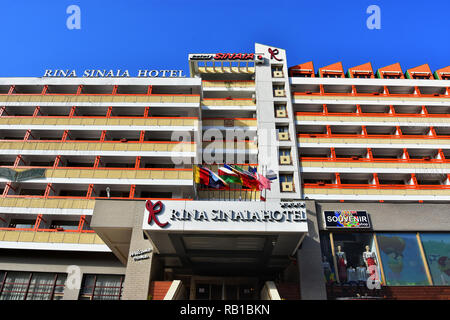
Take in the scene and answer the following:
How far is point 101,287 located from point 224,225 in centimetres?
1593

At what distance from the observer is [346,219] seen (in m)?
24.1

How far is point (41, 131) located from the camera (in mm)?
35906

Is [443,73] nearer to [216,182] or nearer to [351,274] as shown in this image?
[351,274]

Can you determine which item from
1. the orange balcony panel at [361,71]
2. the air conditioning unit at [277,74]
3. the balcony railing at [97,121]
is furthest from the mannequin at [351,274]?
the orange balcony panel at [361,71]

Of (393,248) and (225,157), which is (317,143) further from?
(393,248)

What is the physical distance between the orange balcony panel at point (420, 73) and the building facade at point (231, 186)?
0.45 ft

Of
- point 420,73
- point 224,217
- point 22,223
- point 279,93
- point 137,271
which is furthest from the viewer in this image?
point 420,73

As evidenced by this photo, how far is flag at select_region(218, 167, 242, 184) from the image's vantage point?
23.1 m

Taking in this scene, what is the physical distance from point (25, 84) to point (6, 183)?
1325 cm

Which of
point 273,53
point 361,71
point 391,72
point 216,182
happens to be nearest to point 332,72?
point 361,71

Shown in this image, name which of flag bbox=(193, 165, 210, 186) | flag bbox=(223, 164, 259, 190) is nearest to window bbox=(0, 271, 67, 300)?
flag bbox=(193, 165, 210, 186)

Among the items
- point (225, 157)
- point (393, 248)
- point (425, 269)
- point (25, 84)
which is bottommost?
point (425, 269)
